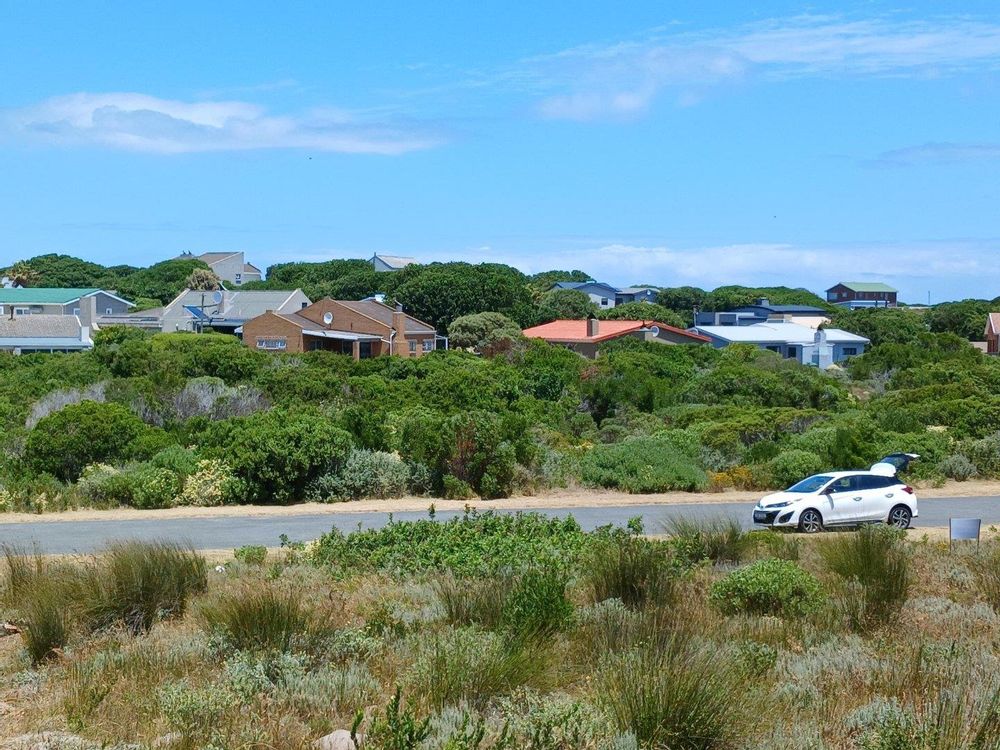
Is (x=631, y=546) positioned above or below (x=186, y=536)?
above

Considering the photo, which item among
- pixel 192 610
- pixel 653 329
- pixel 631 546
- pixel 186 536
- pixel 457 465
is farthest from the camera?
pixel 653 329

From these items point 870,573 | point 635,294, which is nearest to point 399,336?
point 870,573

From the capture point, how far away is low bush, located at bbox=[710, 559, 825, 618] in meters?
10.7

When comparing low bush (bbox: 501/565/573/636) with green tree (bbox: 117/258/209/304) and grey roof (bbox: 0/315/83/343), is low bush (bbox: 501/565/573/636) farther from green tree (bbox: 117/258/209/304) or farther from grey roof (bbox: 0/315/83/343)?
green tree (bbox: 117/258/209/304)

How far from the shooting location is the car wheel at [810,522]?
19.5m

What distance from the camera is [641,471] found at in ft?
84.9

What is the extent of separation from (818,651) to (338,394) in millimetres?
30727

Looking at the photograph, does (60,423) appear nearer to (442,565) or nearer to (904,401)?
(442,565)

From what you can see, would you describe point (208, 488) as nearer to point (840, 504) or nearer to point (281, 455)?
point (281, 455)

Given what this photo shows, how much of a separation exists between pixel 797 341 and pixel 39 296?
6119cm

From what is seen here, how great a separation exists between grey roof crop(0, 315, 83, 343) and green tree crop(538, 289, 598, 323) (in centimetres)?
3728

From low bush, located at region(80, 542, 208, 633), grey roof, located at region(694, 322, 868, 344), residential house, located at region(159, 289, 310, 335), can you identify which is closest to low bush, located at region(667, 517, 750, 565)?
low bush, located at region(80, 542, 208, 633)

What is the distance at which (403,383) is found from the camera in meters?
40.4

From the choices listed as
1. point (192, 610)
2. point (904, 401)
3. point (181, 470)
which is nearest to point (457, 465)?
point (181, 470)
